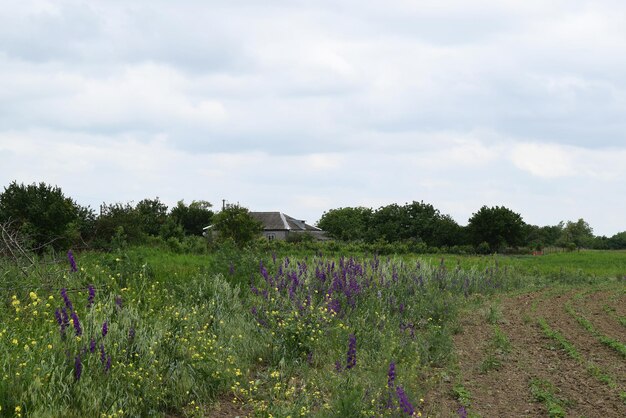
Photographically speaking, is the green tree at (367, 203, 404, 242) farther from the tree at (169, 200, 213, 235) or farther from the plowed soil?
the plowed soil

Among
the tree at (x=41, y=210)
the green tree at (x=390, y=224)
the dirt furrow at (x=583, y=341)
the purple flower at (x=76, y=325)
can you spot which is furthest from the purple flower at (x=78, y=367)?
the green tree at (x=390, y=224)

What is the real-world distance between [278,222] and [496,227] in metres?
25.8

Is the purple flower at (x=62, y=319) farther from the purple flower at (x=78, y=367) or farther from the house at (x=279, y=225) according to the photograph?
the house at (x=279, y=225)

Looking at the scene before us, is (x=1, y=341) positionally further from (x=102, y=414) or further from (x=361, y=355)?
(x=361, y=355)

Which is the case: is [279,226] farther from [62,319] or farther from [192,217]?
[62,319]

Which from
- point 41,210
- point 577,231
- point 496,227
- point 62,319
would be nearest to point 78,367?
point 62,319

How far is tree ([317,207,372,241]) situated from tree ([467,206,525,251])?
18.0m

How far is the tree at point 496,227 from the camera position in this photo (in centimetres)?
5656

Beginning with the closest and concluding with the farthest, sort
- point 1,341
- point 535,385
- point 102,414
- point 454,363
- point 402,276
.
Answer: point 102,414, point 1,341, point 535,385, point 454,363, point 402,276

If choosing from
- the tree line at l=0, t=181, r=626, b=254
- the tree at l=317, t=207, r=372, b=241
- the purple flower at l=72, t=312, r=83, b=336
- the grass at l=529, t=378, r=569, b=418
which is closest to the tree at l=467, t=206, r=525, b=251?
the tree line at l=0, t=181, r=626, b=254

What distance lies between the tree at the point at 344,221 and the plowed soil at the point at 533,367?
202 feet

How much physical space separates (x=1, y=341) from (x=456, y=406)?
15.5ft

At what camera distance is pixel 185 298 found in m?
9.67

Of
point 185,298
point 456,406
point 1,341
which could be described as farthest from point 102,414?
point 185,298
